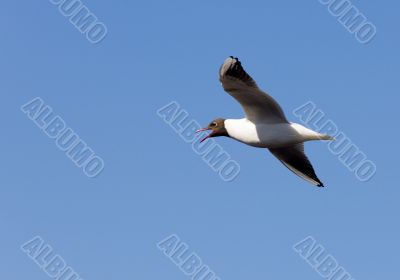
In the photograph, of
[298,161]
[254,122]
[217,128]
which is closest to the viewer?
[254,122]

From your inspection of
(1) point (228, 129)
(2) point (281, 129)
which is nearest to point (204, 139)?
(1) point (228, 129)

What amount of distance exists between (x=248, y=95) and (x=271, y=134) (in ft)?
4.32

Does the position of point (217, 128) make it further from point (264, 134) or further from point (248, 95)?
point (248, 95)

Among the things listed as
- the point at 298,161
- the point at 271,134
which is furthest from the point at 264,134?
the point at 298,161

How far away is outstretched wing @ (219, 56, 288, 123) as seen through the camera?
21516 mm

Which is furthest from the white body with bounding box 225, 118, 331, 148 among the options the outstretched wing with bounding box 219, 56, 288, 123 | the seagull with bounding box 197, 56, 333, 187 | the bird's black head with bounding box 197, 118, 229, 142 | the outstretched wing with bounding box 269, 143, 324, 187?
the outstretched wing with bounding box 269, 143, 324, 187

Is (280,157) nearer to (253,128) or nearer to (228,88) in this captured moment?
(253,128)

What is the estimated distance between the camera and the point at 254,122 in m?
23.0

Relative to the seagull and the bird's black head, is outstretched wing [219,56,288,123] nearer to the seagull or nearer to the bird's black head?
the seagull

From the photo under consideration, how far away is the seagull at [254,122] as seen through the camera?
21.6m

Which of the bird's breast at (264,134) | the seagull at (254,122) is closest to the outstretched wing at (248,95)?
the seagull at (254,122)

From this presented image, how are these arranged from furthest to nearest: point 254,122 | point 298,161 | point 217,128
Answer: point 298,161 → point 217,128 → point 254,122

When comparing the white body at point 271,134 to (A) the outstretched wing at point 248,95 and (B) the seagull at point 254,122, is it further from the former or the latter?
(A) the outstretched wing at point 248,95

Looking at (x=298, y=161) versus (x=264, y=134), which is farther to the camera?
(x=298, y=161)
